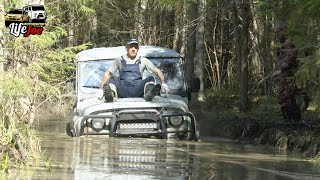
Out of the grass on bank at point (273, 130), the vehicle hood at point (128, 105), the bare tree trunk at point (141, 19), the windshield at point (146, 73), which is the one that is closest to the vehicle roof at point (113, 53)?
the windshield at point (146, 73)

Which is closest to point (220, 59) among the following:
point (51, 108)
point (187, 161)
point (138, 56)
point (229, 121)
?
point (51, 108)

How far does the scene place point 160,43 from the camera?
3691 centimetres

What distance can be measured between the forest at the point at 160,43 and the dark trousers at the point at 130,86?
1152 millimetres

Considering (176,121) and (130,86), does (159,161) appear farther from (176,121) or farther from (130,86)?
(130,86)

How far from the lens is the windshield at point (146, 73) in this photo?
14.9 m

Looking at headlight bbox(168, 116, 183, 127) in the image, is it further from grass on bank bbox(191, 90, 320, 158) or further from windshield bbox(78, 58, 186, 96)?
grass on bank bbox(191, 90, 320, 158)

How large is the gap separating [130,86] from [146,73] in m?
0.87

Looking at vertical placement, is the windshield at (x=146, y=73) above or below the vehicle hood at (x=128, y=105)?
above

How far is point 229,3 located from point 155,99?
18.7 feet

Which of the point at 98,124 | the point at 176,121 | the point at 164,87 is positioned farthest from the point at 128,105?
the point at 164,87

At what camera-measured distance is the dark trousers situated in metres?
14.0

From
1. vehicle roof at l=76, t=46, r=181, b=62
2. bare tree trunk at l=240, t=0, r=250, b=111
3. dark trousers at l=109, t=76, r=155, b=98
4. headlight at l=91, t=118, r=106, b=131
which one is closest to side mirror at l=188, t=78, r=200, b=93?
dark trousers at l=109, t=76, r=155, b=98

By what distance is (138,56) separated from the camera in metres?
14.5

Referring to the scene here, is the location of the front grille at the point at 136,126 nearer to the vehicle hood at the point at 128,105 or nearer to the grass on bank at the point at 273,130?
the vehicle hood at the point at 128,105
